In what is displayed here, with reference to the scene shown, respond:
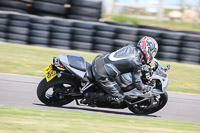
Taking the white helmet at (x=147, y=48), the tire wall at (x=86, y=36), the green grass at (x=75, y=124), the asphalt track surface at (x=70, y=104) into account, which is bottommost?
the asphalt track surface at (x=70, y=104)

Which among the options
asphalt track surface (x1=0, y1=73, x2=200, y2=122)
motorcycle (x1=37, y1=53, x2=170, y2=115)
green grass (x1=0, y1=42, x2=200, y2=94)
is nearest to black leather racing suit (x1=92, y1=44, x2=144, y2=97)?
motorcycle (x1=37, y1=53, x2=170, y2=115)

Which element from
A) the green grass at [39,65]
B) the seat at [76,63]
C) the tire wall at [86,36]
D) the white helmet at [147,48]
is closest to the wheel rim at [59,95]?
the seat at [76,63]

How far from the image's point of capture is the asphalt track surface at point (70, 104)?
6.12 meters

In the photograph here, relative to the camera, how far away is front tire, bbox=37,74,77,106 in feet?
18.5

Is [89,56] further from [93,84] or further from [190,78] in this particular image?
[93,84]

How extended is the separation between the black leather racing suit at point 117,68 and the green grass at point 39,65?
2998 mm

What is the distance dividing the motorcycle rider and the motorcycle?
120 millimetres

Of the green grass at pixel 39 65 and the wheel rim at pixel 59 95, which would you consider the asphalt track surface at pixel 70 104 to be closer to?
the wheel rim at pixel 59 95

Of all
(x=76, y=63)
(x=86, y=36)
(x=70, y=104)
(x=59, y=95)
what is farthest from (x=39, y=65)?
(x=76, y=63)

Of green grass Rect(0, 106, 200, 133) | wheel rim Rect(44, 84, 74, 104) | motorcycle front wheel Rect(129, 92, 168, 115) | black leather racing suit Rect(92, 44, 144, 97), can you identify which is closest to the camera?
green grass Rect(0, 106, 200, 133)

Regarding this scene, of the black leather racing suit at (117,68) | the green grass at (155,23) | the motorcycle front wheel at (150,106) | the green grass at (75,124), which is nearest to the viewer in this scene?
the green grass at (75,124)

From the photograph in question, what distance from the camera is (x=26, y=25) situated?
11.9 meters

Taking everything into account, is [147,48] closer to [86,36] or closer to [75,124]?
[75,124]

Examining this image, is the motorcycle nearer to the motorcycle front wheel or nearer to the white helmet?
the motorcycle front wheel
